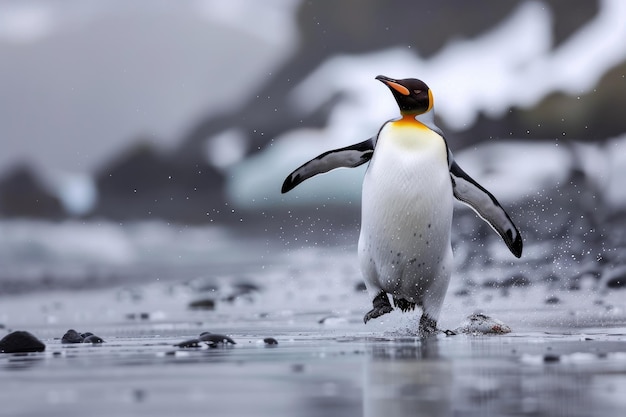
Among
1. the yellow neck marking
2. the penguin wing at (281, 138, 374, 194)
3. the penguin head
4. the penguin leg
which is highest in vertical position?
the penguin head

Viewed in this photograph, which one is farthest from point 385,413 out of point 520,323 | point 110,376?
point 520,323

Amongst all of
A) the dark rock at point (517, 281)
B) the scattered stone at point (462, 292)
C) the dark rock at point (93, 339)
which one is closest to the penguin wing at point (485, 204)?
the dark rock at point (93, 339)

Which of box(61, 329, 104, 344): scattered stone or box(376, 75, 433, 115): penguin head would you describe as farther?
box(376, 75, 433, 115): penguin head

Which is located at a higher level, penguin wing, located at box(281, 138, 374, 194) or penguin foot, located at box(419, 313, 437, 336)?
penguin wing, located at box(281, 138, 374, 194)

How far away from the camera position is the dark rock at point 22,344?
5207 mm

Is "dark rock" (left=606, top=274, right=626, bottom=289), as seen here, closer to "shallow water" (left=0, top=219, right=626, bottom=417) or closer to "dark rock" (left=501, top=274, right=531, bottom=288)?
"dark rock" (left=501, top=274, right=531, bottom=288)

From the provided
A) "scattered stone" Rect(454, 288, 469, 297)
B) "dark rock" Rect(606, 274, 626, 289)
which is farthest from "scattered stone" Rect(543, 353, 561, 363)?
"dark rock" Rect(606, 274, 626, 289)

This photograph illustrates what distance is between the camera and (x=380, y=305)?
6.36m

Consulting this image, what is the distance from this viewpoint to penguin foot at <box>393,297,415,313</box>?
6498 millimetres

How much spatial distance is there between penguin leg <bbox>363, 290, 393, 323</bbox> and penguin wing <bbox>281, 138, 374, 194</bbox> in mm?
913

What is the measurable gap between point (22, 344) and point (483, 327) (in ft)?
8.55

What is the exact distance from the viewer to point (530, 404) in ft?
8.68

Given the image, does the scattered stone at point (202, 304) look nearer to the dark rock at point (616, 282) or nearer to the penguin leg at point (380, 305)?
the dark rock at point (616, 282)

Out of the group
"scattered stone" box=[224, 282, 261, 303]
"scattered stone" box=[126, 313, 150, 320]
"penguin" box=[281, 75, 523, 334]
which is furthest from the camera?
"scattered stone" box=[224, 282, 261, 303]
